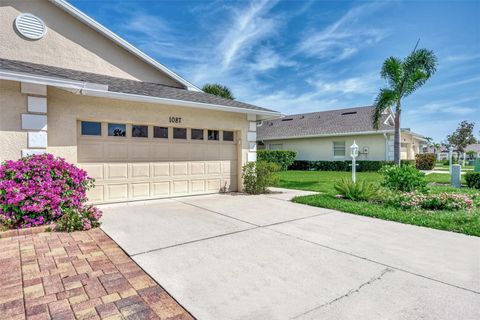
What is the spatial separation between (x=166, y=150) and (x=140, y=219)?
3.24m

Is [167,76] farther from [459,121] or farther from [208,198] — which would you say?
[459,121]

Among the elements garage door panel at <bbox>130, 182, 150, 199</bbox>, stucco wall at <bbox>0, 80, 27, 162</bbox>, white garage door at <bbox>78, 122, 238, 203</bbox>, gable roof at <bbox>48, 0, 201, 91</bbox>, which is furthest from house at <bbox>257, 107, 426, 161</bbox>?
stucco wall at <bbox>0, 80, 27, 162</bbox>

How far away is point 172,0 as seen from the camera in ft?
32.8

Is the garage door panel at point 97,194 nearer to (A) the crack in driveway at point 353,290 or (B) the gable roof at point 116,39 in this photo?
(B) the gable roof at point 116,39

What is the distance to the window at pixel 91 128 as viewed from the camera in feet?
24.5

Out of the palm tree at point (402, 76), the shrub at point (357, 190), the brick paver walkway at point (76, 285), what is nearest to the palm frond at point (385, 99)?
the palm tree at point (402, 76)

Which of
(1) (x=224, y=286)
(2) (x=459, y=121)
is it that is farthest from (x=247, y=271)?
(2) (x=459, y=121)

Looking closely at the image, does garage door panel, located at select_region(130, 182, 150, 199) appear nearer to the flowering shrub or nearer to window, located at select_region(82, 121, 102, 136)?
window, located at select_region(82, 121, 102, 136)

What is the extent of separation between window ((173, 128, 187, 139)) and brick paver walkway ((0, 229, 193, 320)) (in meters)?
5.15

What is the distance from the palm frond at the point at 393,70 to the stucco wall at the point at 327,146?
655 centimetres

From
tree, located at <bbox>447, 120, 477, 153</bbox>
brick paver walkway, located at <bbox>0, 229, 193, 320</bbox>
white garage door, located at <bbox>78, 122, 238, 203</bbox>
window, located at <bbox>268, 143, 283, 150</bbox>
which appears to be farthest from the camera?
tree, located at <bbox>447, 120, 477, 153</bbox>

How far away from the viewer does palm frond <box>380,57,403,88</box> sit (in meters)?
14.0

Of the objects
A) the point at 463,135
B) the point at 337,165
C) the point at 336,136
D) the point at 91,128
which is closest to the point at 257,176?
the point at 91,128

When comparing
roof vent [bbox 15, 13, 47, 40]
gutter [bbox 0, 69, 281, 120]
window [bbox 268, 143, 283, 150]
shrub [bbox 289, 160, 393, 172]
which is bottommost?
shrub [bbox 289, 160, 393, 172]
